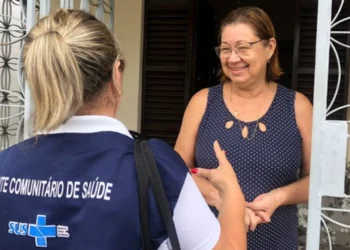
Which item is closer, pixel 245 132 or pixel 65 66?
pixel 65 66

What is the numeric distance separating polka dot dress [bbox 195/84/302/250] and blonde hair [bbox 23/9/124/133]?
0.83 metres

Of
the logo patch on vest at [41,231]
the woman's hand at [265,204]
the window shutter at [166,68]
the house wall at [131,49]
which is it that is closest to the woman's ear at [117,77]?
the logo patch on vest at [41,231]

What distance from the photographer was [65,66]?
3.04 ft

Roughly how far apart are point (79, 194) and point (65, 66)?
0.80ft

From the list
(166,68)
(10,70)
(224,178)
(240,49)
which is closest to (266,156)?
(240,49)

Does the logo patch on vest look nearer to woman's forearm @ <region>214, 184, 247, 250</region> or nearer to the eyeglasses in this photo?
woman's forearm @ <region>214, 184, 247, 250</region>

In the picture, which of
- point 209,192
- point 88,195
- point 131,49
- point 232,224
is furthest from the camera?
point 131,49

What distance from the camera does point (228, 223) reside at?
1031 mm

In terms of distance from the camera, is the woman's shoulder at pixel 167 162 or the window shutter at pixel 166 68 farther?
the window shutter at pixel 166 68

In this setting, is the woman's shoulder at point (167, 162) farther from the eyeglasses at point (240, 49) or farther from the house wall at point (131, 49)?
the house wall at point (131, 49)

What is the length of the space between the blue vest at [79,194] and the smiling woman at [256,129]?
74 centimetres

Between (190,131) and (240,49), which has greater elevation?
(240,49)

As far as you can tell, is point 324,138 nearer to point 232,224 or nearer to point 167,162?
point 232,224

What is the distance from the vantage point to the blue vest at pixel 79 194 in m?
0.91
